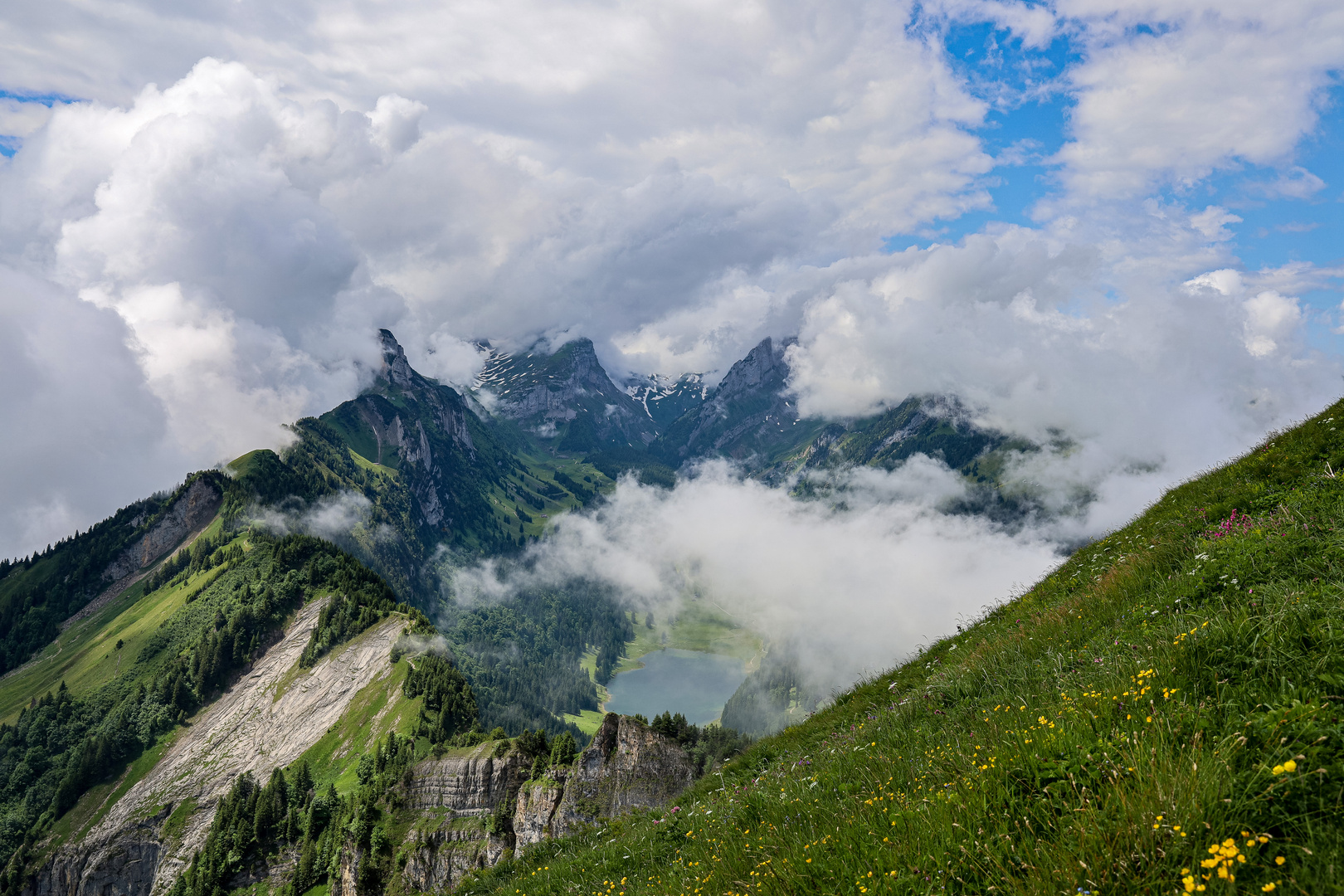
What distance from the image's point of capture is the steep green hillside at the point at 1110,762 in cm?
360

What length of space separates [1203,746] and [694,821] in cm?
898

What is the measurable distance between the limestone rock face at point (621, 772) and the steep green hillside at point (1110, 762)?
8311 centimetres

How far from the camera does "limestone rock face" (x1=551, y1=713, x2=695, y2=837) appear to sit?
83.9 metres

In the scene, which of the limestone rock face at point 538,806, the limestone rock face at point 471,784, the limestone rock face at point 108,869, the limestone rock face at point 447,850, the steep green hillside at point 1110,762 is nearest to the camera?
the steep green hillside at point 1110,762

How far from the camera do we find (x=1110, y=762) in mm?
4434

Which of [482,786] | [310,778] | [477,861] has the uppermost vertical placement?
[310,778]

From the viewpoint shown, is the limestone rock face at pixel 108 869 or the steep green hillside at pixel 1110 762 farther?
the limestone rock face at pixel 108 869

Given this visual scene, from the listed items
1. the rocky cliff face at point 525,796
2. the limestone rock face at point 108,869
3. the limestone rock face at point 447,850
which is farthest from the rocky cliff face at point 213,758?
the limestone rock face at point 447,850

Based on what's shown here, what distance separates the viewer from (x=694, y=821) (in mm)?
10945

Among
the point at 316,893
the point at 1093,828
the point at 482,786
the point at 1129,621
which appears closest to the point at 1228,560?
the point at 1129,621

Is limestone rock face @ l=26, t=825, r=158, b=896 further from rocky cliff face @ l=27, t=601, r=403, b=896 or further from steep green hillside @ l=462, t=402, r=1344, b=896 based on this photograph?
steep green hillside @ l=462, t=402, r=1344, b=896

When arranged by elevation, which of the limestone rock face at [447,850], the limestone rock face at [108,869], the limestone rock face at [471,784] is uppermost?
the limestone rock face at [108,869]

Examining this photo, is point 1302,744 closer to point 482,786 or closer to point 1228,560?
point 1228,560

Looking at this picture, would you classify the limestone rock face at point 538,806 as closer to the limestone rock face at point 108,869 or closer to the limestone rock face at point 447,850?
the limestone rock face at point 447,850
